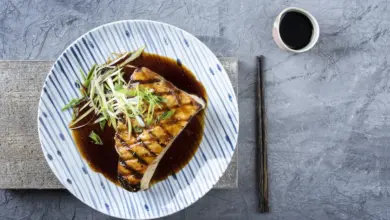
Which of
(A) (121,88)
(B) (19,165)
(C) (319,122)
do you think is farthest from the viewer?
(C) (319,122)

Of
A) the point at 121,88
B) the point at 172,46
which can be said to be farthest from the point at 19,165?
the point at 172,46

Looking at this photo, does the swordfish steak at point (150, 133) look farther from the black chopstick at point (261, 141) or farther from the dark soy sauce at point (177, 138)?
the black chopstick at point (261, 141)

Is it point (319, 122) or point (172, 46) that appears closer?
point (172, 46)

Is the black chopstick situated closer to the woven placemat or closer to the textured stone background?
the textured stone background

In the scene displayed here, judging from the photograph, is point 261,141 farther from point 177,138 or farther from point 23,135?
point 23,135

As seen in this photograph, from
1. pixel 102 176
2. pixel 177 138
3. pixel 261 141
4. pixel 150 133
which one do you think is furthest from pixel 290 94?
pixel 102 176

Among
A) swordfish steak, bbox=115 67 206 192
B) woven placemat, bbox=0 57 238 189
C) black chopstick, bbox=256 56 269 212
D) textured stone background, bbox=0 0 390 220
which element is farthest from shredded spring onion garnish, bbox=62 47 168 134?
black chopstick, bbox=256 56 269 212

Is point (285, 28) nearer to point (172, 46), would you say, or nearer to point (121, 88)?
point (172, 46)
